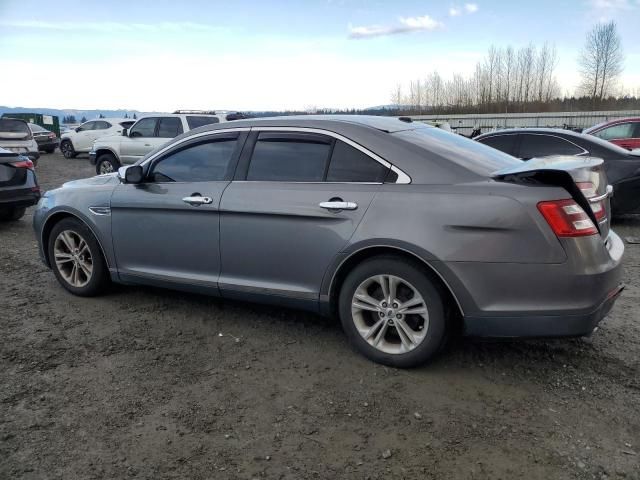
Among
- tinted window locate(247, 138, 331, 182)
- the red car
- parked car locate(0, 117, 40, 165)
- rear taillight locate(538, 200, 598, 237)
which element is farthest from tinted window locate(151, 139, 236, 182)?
parked car locate(0, 117, 40, 165)

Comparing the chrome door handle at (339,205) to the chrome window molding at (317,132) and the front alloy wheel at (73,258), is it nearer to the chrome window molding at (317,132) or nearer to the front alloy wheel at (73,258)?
the chrome window molding at (317,132)

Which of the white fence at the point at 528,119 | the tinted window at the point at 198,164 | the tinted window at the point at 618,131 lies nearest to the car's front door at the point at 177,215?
the tinted window at the point at 198,164

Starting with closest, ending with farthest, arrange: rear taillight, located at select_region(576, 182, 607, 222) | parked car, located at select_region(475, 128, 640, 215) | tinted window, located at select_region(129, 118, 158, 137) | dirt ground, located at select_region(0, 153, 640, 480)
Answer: dirt ground, located at select_region(0, 153, 640, 480) < rear taillight, located at select_region(576, 182, 607, 222) < parked car, located at select_region(475, 128, 640, 215) < tinted window, located at select_region(129, 118, 158, 137)

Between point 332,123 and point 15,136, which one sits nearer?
point 332,123

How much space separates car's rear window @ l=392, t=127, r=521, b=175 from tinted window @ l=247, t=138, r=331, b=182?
1.82 ft

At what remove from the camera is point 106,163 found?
15766 millimetres

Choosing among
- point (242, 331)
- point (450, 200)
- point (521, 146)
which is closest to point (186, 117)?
point (521, 146)

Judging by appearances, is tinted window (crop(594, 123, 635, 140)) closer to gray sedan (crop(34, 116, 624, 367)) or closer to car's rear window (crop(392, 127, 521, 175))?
car's rear window (crop(392, 127, 521, 175))

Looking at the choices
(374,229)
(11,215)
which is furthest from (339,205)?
(11,215)

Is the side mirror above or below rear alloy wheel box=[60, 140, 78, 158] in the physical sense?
above

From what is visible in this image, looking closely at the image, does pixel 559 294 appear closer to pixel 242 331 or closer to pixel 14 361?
pixel 242 331

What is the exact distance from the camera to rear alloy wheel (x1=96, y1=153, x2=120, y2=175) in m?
15.5

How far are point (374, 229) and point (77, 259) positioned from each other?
304cm

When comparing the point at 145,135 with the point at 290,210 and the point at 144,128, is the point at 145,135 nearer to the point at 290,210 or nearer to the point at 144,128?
the point at 144,128
